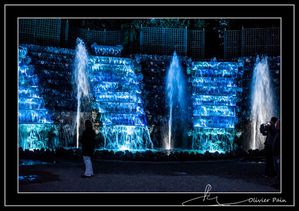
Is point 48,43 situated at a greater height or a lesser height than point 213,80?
greater

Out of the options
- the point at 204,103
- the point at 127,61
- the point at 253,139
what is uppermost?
the point at 127,61

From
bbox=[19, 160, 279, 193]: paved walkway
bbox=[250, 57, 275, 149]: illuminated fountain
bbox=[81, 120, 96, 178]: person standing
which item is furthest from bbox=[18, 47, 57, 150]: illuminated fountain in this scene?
bbox=[250, 57, 275, 149]: illuminated fountain

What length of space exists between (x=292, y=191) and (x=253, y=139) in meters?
A: 20.1

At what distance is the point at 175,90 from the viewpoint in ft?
101

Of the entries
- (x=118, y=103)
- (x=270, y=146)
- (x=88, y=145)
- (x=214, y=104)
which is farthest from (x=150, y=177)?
(x=214, y=104)

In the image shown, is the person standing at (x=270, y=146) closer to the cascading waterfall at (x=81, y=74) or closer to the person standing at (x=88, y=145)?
the person standing at (x=88, y=145)

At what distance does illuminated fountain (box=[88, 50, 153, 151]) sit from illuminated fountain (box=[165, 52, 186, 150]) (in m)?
2.17

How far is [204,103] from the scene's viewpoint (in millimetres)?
29141

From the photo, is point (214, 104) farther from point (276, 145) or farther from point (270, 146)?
point (276, 145)

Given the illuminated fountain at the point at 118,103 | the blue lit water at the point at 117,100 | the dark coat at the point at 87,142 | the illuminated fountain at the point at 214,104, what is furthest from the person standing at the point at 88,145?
the illuminated fountain at the point at 214,104

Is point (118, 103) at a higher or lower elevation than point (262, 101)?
lower

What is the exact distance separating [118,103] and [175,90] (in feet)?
17.1
